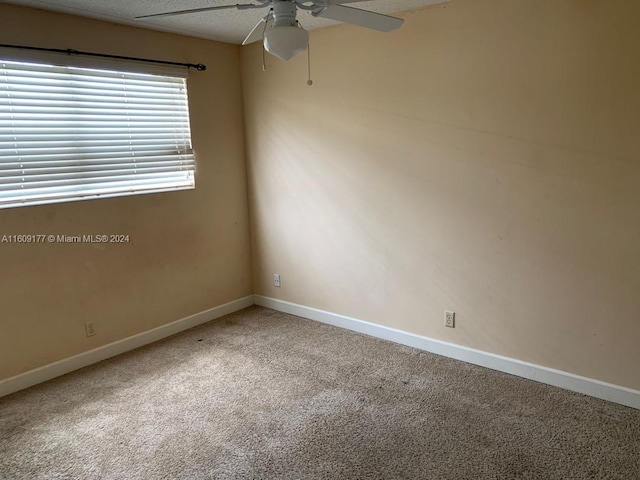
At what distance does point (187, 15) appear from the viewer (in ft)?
9.78

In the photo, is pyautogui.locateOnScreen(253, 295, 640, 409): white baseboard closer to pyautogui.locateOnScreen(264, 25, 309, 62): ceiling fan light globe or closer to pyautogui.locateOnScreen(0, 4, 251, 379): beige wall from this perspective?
pyautogui.locateOnScreen(0, 4, 251, 379): beige wall

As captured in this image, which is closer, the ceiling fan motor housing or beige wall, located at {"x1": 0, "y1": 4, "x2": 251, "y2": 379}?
the ceiling fan motor housing

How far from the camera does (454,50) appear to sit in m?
2.85

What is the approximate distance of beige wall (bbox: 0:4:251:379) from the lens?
2863 millimetres

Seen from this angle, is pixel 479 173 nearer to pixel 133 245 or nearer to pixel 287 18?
pixel 287 18

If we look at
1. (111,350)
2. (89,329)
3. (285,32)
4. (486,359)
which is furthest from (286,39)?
(111,350)

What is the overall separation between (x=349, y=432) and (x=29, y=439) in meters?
1.70

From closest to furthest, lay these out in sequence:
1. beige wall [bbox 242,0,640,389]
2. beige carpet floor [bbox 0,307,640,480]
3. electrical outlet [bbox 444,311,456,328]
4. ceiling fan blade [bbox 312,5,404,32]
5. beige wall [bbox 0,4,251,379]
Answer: ceiling fan blade [bbox 312,5,404,32]
beige carpet floor [bbox 0,307,640,480]
beige wall [bbox 242,0,640,389]
beige wall [bbox 0,4,251,379]
electrical outlet [bbox 444,311,456,328]

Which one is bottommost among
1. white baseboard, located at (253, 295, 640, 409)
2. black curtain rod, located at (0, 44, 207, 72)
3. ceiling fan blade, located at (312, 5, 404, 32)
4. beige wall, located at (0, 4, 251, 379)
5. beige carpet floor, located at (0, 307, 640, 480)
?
beige carpet floor, located at (0, 307, 640, 480)

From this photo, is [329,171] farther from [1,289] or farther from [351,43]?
[1,289]

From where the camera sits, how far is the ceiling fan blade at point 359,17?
190 centimetres

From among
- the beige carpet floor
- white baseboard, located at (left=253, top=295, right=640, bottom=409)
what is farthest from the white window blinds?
white baseboard, located at (left=253, top=295, right=640, bottom=409)

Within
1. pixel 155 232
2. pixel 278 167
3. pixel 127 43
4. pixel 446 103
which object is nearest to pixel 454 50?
pixel 446 103

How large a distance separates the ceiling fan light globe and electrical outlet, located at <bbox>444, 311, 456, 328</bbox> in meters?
2.08
